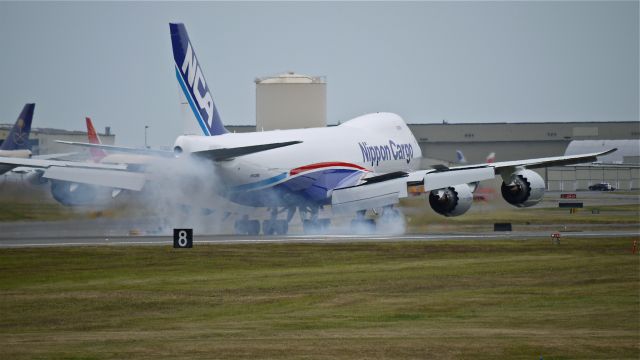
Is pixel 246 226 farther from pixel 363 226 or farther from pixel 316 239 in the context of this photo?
pixel 316 239

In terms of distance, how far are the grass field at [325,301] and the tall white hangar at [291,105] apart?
34350 millimetres

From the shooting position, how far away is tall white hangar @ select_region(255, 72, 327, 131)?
3211 inches

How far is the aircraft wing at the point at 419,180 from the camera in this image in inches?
2173

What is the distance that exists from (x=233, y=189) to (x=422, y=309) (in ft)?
80.6

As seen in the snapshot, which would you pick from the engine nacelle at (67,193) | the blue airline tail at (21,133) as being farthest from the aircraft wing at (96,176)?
the blue airline tail at (21,133)

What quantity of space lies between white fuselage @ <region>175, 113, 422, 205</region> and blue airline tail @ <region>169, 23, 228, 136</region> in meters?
1.20

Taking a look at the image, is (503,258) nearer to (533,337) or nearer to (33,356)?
(533,337)

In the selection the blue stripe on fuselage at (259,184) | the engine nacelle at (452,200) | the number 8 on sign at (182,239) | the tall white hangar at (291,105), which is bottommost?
the number 8 on sign at (182,239)

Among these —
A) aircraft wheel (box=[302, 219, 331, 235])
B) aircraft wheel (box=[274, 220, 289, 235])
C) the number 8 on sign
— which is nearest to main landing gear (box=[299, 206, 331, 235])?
aircraft wheel (box=[302, 219, 331, 235])

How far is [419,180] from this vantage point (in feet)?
183

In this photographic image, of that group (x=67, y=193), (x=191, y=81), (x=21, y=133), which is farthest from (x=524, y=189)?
(x=21, y=133)

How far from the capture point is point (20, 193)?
59938 millimetres

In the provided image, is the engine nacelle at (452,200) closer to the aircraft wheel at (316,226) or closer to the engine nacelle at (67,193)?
the aircraft wheel at (316,226)

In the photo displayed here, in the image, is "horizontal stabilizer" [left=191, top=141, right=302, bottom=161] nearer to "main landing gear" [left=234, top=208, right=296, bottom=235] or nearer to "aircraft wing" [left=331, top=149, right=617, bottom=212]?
"main landing gear" [left=234, top=208, right=296, bottom=235]
